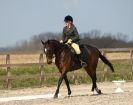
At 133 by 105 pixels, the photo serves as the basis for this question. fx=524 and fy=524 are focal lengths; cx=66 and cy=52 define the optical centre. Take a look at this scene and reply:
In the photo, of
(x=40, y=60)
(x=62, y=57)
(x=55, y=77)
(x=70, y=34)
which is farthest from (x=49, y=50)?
(x=55, y=77)

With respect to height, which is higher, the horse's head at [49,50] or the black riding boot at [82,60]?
the horse's head at [49,50]

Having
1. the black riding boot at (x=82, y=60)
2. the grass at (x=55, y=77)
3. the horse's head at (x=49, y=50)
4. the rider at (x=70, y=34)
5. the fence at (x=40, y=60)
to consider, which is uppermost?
the rider at (x=70, y=34)

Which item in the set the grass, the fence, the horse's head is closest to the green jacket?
the horse's head

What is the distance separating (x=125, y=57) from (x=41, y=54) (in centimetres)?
516

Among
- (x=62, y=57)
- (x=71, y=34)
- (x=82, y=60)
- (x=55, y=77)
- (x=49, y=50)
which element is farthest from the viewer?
(x=55, y=77)

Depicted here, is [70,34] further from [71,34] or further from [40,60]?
[40,60]

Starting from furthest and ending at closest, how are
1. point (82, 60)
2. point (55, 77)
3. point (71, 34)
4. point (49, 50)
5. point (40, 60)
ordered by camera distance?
point (55, 77), point (40, 60), point (82, 60), point (71, 34), point (49, 50)

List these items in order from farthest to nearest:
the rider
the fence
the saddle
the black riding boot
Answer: the fence < the black riding boot < the saddle < the rider

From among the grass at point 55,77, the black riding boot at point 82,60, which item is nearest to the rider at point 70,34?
the black riding boot at point 82,60

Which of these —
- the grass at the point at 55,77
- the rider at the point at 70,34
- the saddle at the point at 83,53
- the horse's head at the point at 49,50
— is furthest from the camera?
the grass at the point at 55,77

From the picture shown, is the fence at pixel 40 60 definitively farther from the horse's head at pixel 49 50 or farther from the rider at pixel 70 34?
the horse's head at pixel 49 50

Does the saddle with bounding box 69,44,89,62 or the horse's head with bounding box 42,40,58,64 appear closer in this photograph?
the horse's head with bounding box 42,40,58,64

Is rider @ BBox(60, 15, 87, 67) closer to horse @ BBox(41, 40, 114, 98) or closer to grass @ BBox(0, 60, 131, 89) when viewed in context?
horse @ BBox(41, 40, 114, 98)

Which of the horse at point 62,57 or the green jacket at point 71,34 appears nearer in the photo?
the horse at point 62,57
